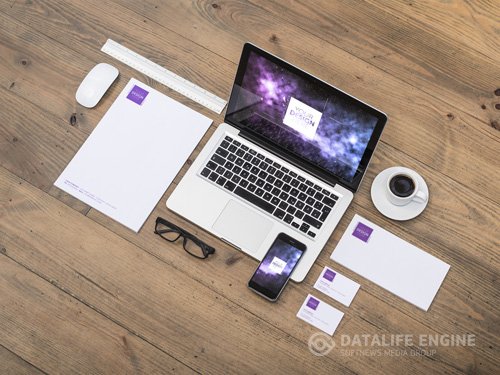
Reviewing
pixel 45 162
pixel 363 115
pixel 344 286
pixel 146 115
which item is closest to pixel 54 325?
pixel 45 162

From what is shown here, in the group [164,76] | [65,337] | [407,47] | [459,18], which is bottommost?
[65,337]

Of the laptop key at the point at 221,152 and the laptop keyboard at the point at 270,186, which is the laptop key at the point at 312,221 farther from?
the laptop key at the point at 221,152

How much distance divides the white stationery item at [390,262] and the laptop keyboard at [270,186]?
0.27 ft

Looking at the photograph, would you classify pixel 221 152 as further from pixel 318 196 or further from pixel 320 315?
pixel 320 315

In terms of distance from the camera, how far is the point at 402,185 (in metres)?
1.43

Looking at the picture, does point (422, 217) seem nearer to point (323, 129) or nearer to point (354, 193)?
point (354, 193)

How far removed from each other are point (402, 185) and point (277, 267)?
1.09 ft

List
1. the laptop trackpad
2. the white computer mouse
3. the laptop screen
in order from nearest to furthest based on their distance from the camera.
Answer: the laptop screen → the laptop trackpad → the white computer mouse

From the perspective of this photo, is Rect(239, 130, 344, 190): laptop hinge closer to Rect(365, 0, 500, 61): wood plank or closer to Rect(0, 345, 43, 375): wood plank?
Rect(365, 0, 500, 61): wood plank

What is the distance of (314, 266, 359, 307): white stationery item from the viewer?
1.39m

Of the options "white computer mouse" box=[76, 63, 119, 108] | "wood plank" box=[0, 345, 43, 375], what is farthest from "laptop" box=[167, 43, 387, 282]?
"wood plank" box=[0, 345, 43, 375]

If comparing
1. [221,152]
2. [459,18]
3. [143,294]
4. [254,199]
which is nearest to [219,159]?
[221,152]

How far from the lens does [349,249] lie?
4.63 ft

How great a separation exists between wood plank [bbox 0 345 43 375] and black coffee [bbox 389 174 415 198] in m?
0.85
